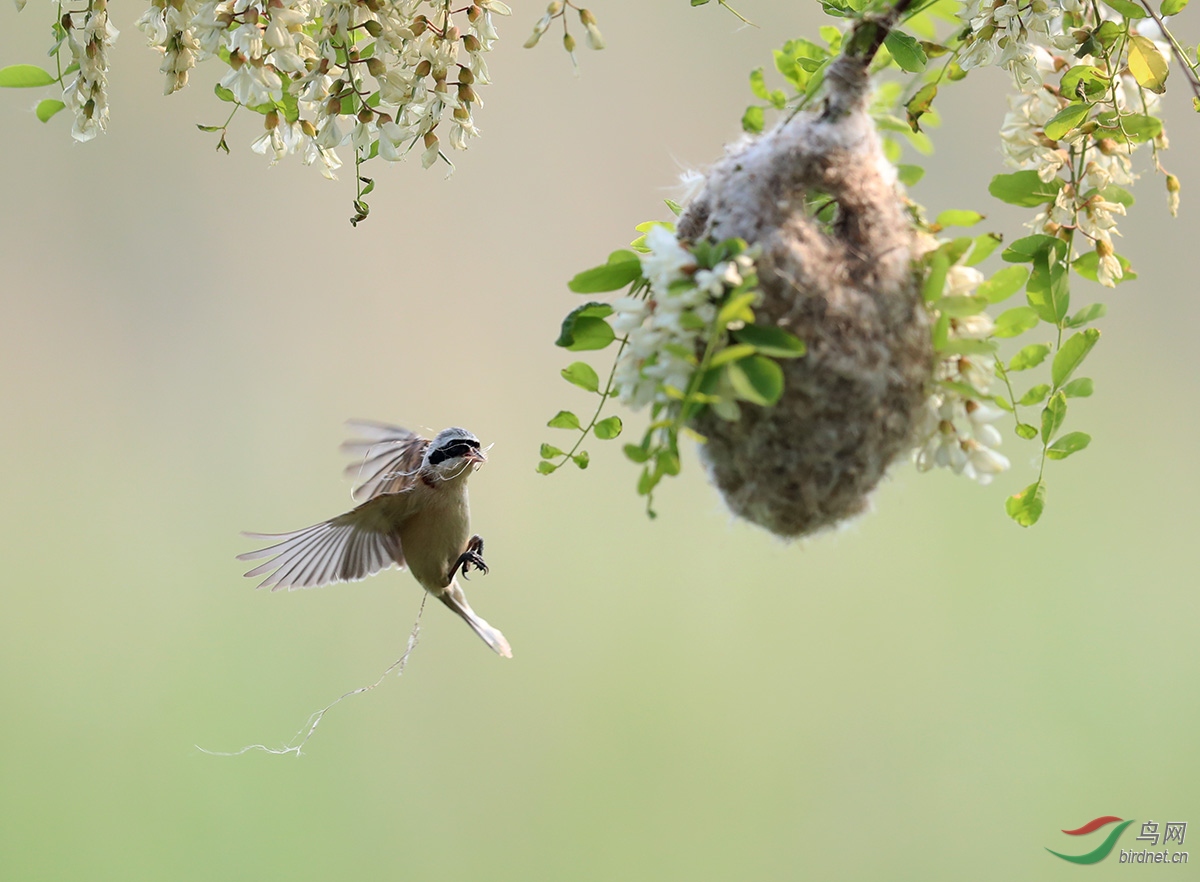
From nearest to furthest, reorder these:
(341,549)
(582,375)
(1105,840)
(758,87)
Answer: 1. (582,375)
2. (758,87)
3. (341,549)
4. (1105,840)

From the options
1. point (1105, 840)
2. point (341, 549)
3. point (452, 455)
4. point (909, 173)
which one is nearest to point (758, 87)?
point (909, 173)

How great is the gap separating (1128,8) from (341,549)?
1102 mm

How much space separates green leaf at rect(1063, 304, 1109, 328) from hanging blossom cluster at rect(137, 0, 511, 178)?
651 millimetres

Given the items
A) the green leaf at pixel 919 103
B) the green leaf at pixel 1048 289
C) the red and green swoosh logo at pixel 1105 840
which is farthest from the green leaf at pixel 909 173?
the red and green swoosh logo at pixel 1105 840

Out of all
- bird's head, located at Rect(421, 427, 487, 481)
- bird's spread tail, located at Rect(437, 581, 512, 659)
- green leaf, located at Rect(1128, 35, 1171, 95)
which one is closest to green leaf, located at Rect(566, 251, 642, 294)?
bird's head, located at Rect(421, 427, 487, 481)

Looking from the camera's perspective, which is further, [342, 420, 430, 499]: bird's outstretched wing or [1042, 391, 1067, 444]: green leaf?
[342, 420, 430, 499]: bird's outstretched wing

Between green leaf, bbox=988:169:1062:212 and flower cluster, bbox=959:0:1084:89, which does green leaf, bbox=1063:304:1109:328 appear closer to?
green leaf, bbox=988:169:1062:212

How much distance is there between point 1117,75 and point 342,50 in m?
0.80

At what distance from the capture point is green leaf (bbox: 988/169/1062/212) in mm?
975

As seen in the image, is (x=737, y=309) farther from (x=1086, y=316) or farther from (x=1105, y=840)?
(x=1105, y=840)

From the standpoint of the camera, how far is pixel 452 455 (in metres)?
1.17

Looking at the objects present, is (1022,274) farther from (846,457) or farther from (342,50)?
(342,50)

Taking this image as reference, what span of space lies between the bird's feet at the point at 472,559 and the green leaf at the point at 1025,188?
2.47ft

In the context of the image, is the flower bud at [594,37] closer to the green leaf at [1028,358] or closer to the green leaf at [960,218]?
the green leaf at [960,218]
